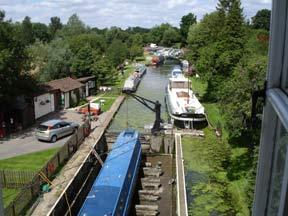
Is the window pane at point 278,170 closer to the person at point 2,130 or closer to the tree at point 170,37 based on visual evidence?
the person at point 2,130

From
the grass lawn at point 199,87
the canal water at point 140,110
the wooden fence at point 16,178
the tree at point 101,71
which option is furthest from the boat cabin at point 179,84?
the wooden fence at point 16,178

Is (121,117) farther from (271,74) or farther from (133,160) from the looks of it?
(271,74)

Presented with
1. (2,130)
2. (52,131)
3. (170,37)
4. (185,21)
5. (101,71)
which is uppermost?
(185,21)

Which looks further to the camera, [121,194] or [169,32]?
[169,32]

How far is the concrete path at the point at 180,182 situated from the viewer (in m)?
12.8

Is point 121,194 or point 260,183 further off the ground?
point 260,183

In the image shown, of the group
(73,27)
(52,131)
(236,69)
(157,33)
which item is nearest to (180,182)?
(52,131)

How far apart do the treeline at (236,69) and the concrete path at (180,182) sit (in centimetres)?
206

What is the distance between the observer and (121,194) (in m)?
12.6

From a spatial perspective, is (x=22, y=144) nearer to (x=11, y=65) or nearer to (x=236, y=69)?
(x=11, y=65)

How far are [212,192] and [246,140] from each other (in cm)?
607

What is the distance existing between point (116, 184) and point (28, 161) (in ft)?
20.2

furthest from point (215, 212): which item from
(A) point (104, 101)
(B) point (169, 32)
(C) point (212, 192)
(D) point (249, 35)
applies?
(B) point (169, 32)

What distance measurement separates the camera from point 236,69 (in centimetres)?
2147
